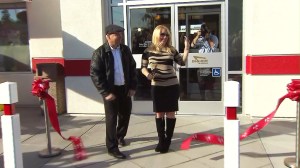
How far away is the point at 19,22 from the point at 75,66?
2.20 metres

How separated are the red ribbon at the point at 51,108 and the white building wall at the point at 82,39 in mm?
1822

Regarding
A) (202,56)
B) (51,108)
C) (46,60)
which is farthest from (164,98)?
(46,60)

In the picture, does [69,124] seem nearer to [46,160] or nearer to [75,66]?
[75,66]

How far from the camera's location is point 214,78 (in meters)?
7.12

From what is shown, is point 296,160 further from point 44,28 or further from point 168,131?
point 44,28

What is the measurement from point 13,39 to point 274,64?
238 inches

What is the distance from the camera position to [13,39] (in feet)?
28.3

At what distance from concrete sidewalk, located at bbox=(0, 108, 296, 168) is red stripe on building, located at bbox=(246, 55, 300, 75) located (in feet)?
3.01

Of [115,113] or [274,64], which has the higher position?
[274,64]

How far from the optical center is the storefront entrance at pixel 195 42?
23.0 feet

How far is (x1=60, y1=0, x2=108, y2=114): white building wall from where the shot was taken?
23.8ft

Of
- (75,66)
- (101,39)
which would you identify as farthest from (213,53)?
(75,66)

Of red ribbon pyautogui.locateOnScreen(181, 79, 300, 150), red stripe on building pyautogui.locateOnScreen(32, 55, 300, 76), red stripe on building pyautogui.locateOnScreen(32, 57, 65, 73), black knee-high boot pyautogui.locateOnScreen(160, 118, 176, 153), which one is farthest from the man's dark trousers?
red stripe on building pyautogui.locateOnScreen(32, 57, 65, 73)

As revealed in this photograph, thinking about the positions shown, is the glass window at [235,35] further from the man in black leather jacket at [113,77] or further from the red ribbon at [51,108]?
the red ribbon at [51,108]
